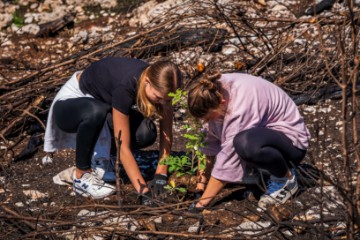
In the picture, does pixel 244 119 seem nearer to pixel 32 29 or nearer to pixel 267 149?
pixel 267 149

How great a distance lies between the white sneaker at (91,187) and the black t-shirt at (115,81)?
0.45 m

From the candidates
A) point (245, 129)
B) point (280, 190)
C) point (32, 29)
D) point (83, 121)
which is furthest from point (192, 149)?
point (32, 29)

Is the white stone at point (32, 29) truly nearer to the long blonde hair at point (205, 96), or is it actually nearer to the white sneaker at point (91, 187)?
the white sneaker at point (91, 187)

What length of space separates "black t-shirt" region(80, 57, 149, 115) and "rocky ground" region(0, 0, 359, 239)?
575 millimetres

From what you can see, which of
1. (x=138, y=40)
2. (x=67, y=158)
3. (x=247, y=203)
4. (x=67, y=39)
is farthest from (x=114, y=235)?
(x=67, y=39)

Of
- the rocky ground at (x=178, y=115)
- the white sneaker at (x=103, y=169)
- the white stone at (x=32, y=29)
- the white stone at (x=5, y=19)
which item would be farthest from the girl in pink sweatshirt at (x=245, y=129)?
the white stone at (x=5, y=19)

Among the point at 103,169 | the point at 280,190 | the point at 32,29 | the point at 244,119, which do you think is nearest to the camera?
the point at 244,119

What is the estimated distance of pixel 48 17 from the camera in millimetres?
7535

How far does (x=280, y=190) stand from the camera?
4238 mm

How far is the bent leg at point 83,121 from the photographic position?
446 cm

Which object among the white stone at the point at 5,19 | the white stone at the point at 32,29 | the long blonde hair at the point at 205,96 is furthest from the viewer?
the white stone at the point at 5,19

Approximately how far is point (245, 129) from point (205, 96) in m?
0.34

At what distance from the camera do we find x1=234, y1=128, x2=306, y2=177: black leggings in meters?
3.92

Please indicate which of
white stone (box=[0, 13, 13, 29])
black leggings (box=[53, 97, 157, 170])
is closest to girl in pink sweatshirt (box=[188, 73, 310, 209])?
black leggings (box=[53, 97, 157, 170])
